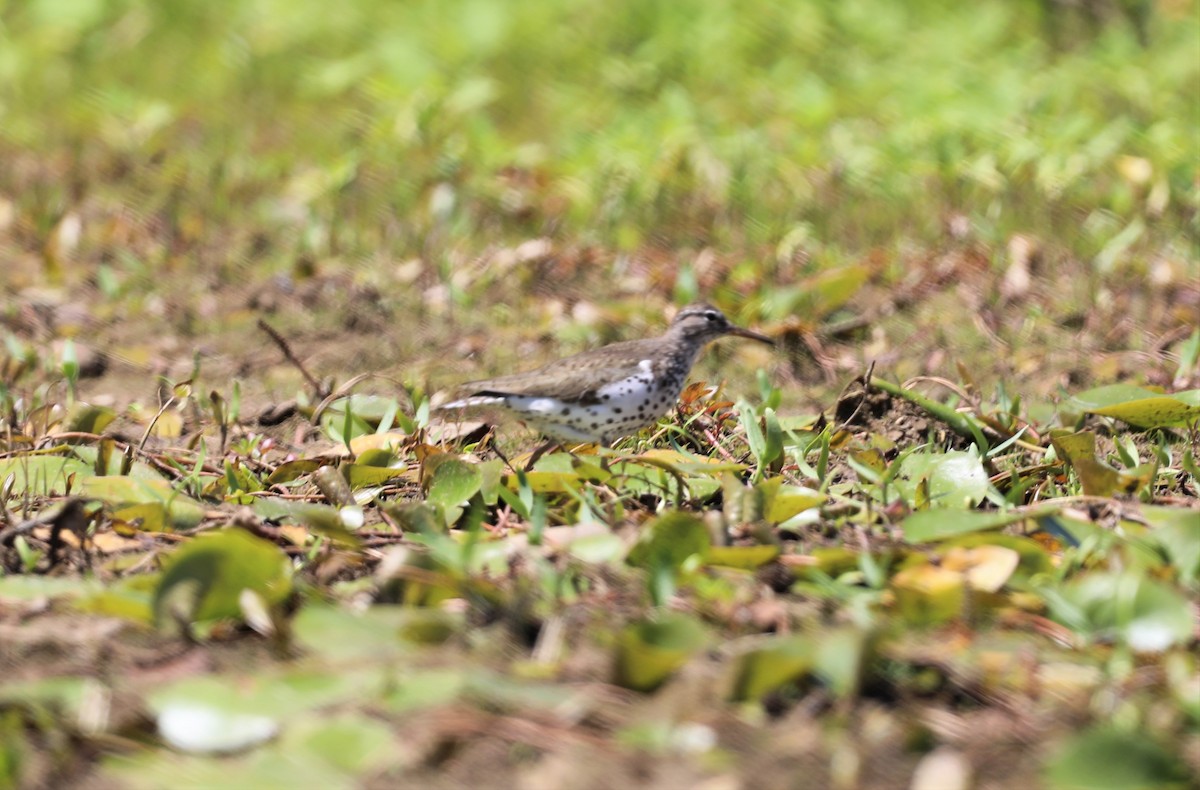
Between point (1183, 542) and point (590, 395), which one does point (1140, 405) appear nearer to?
point (1183, 542)

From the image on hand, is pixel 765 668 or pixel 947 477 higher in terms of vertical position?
pixel 765 668

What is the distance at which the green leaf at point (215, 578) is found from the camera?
3252 millimetres

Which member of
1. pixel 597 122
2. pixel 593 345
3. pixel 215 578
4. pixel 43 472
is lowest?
pixel 593 345

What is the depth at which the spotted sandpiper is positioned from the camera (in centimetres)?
552

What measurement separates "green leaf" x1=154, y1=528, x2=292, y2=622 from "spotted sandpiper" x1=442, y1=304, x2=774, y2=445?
7.01 feet

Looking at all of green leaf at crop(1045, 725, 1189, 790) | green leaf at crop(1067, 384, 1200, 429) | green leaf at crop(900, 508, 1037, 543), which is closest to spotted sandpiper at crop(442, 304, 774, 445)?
green leaf at crop(1067, 384, 1200, 429)

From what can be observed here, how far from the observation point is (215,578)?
327 cm

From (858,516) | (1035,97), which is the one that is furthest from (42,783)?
(1035,97)

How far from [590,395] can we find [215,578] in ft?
8.03

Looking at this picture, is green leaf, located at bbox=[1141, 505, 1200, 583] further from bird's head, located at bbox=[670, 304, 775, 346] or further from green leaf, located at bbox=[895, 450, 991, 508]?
bird's head, located at bbox=[670, 304, 775, 346]

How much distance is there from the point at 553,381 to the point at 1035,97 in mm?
5541

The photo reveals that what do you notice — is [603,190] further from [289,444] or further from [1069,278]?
[289,444]

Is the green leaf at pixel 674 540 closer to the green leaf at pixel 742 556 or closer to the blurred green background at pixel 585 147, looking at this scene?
the green leaf at pixel 742 556

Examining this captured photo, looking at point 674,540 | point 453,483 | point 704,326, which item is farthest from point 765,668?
point 704,326
